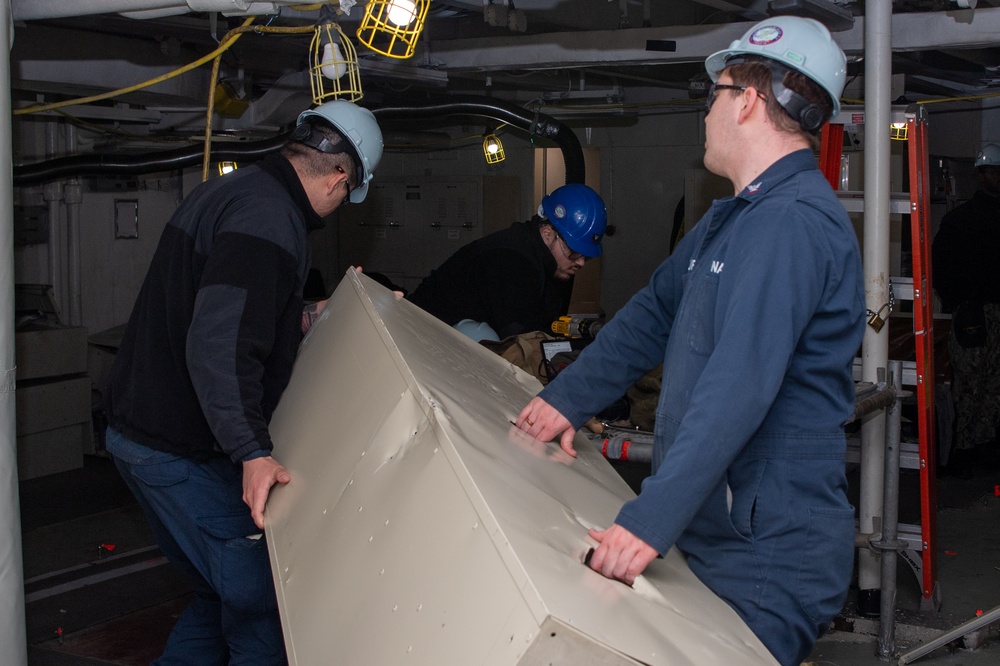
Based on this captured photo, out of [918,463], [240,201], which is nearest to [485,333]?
[240,201]

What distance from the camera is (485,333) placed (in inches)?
147

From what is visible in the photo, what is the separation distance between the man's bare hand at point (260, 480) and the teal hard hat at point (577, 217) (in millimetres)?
2084

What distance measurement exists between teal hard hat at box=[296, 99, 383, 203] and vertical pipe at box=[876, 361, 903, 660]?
215 centimetres

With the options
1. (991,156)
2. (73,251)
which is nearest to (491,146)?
(73,251)

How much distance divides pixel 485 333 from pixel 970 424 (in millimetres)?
3828

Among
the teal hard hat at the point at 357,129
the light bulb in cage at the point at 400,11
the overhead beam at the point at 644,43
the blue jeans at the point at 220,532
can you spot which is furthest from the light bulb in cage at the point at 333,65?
the overhead beam at the point at 644,43

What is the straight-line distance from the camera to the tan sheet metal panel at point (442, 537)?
1214 mm

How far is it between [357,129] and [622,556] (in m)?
1.50

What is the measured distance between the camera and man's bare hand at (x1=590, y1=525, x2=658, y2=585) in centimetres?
143

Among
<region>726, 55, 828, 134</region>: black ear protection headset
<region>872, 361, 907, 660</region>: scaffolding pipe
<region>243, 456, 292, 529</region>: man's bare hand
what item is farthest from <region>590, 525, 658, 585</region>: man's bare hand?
<region>872, 361, 907, 660</region>: scaffolding pipe

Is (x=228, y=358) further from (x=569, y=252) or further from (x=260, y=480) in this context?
(x=569, y=252)

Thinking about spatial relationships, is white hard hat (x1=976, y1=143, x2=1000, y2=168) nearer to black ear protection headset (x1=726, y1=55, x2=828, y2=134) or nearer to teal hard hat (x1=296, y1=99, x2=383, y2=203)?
teal hard hat (x1=296, y1=99, x2=383, y2=203)

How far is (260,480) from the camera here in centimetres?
210

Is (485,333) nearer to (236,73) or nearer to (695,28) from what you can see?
(695,28)
